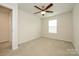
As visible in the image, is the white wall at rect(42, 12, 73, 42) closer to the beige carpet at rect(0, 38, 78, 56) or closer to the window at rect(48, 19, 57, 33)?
the window at rect(48, 19, 57, 33)

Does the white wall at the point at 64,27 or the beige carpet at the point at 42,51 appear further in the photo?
the white wall at the point at 64,27

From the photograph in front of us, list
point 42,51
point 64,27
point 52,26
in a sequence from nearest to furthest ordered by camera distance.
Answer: point 42,51 → point 64,27 → point 52,26

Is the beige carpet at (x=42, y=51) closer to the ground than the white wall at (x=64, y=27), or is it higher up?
closer to the ground

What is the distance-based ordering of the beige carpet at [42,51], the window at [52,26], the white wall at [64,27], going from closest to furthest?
the beige carpet at [42,51] → the white wall at [64,27] → the window at [52,26]

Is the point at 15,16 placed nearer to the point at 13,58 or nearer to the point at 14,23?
the point at 14,23

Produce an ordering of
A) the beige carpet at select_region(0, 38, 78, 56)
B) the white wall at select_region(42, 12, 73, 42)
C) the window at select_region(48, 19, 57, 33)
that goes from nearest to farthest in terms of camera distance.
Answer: the beige carpet at select_region(0, 38, 78, 56)
the white wall at select_region(42, 12, 73, 42)
the window at select_region(48, 19, 57, 33)

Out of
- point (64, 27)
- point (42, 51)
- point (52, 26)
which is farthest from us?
point (52, 26)

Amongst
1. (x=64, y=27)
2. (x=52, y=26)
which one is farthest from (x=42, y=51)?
(x=52, y=26)

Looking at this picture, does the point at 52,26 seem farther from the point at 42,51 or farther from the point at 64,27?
the point at 42,51

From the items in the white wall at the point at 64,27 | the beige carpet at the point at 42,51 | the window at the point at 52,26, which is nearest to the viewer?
the beige carpet at the point at 42,51

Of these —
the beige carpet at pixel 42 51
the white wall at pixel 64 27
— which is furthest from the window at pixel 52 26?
the beige carpet at pixel 42 51

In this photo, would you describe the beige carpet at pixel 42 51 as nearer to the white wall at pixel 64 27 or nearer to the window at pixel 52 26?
the white wall at pixel 64 27

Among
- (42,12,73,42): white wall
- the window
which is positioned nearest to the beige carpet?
(42,12,73,42): white wall

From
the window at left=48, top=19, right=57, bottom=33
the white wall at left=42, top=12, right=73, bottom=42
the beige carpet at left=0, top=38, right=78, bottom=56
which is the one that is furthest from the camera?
the window at left=48, top=19, right=57, bottom=33
